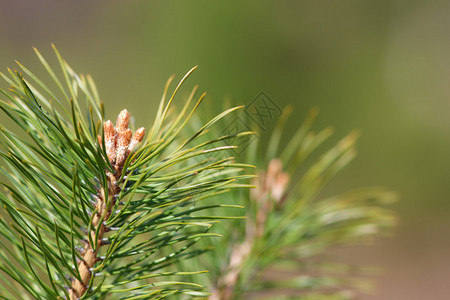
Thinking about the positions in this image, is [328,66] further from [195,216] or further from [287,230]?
[195,216]

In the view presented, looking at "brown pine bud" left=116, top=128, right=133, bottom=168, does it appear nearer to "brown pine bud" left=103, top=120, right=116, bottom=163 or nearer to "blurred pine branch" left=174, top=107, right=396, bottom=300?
"brown pine bud" left=103, top=120, right=116, bottom=163

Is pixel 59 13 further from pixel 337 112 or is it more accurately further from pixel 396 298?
pixel 396 298

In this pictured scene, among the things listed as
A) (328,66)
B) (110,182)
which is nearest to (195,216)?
(110,182)

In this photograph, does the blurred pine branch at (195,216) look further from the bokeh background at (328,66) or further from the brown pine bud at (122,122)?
the bokeh background at (328,66)

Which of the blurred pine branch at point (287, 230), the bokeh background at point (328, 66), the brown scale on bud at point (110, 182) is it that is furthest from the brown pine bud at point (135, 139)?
the bokeh background at point (328, 66)

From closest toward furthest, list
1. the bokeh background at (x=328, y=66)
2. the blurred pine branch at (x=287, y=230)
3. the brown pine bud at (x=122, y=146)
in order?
the brown pine bud at (x=122, y=146) → the blurred pine branch at (x=287, y=230) → the bokeh background at (x=328, y=66)

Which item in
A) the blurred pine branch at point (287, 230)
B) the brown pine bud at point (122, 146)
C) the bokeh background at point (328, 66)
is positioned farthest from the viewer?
the bokeh background at point (328, 66)

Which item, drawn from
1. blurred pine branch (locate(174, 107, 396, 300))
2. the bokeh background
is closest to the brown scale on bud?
blurred pine branch (locate(174, 107, 396, 300))

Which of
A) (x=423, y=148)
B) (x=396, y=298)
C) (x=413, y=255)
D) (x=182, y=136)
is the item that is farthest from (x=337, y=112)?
(x=182, y=136)

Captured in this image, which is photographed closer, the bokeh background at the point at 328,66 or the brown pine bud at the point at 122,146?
the brown pine bud at the point at 122,146
